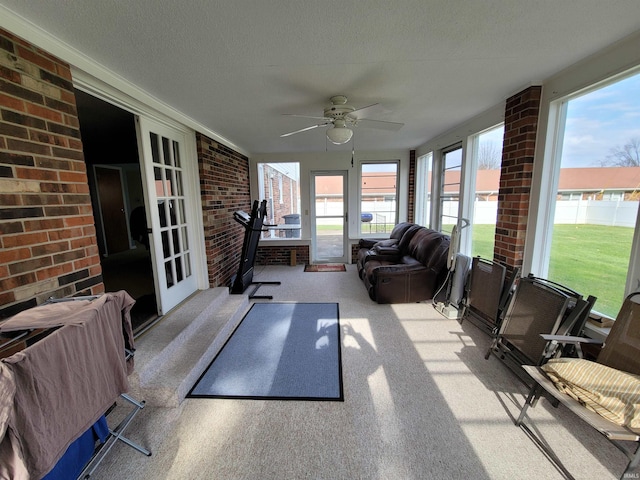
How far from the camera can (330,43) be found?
158cm

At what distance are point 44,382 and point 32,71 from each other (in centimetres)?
162

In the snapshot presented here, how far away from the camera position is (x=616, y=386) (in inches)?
55.6

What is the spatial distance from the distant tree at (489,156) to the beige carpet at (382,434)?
220cm

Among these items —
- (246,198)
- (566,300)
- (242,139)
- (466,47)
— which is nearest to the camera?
(466,47)

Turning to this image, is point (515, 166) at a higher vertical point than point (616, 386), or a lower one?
higher

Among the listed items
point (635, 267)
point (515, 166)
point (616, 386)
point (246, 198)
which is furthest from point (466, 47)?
point (246, 198)

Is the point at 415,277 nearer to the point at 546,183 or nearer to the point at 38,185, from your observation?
the point at 546,183

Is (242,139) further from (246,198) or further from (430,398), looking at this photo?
(430,398)

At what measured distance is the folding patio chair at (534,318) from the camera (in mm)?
1827

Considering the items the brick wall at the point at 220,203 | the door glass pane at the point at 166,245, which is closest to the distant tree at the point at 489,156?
the brick wall at the point at 220,203

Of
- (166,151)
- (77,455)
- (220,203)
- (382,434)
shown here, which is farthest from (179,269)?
(382,434)

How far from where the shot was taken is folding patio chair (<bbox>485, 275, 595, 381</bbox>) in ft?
5.99

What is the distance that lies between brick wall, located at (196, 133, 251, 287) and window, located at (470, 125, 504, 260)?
351cm

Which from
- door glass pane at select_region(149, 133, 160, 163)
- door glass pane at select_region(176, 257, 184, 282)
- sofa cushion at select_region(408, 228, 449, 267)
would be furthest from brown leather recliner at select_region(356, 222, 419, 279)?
door glass pane at select_region(149, 133, 160, 163)
